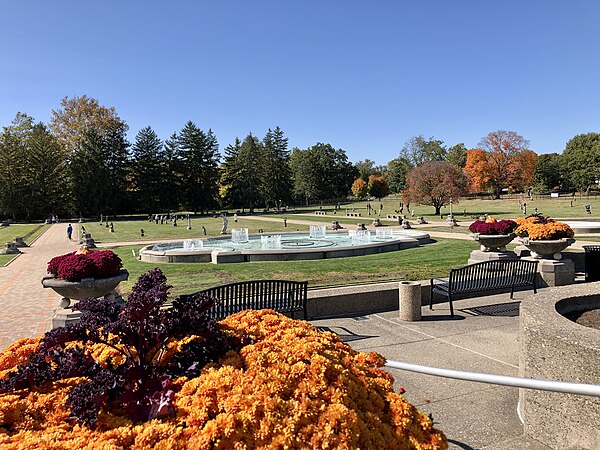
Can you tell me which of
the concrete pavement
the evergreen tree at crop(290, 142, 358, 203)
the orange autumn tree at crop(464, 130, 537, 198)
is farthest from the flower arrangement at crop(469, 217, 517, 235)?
the evergreen tree at crop(290, 142, 358, 203)

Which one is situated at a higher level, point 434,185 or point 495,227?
point 434,185

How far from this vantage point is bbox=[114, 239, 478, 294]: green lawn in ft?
43.3

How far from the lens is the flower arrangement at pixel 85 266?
7418mm

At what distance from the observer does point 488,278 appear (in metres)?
9.67

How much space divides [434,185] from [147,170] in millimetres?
51298

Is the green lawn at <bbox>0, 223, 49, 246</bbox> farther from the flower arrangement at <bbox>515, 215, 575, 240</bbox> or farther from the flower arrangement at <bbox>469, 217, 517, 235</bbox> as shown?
the flower arrangement at <bbox>515, 215, 575, 240</bbox>

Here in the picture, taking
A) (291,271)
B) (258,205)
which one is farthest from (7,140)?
(291,271)

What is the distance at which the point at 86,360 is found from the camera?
269cm

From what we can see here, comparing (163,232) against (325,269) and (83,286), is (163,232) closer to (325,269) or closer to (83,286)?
(325,269)

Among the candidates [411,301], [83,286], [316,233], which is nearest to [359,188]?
[316,233]

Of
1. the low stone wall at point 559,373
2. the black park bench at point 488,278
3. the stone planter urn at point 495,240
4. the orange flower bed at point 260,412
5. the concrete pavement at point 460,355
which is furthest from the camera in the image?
the stone planter urn at point 495,240

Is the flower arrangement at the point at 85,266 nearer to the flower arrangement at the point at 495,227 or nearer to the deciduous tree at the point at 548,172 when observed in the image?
the flower arrangement at the point at 495,227

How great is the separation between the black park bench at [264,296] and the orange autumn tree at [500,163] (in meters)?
75.2

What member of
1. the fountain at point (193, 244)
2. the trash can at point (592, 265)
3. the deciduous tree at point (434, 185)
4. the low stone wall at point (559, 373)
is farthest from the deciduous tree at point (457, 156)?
the low stone wall at point (559, 373)
